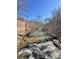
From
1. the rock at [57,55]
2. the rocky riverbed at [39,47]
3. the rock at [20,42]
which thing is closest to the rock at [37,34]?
the rocky riverbed at [39,47]

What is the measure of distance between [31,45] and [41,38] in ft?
0.45

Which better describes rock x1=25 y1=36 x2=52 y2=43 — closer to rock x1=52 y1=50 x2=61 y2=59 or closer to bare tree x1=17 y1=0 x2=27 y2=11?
rock x1=52 y1=50 x2=61 y2=59

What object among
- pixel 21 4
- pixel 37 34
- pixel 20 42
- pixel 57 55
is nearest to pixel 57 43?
pixel 57 55

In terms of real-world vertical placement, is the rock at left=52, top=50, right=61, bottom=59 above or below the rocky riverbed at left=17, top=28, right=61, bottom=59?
below

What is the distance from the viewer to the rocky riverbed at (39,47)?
181cm

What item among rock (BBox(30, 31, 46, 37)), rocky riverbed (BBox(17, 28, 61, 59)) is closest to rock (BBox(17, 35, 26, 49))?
rocky riverbed (BBox(17, 28, 61, 59))

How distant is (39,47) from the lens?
183 cm

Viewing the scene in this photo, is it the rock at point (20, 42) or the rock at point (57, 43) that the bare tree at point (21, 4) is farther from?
the rock at point (57, 43)

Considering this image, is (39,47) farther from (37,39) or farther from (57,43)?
(57,43)

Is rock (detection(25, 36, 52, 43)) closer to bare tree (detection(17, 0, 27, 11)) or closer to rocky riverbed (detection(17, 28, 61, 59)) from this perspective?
rocky riverbed (detection(17, 28, 61, 59))

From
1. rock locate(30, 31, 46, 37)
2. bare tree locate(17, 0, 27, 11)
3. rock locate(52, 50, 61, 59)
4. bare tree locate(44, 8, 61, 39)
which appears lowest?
rock locate(52, 50, 61, 59)

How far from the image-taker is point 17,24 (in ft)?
5.95

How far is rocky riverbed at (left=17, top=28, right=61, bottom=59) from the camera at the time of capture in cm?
181
